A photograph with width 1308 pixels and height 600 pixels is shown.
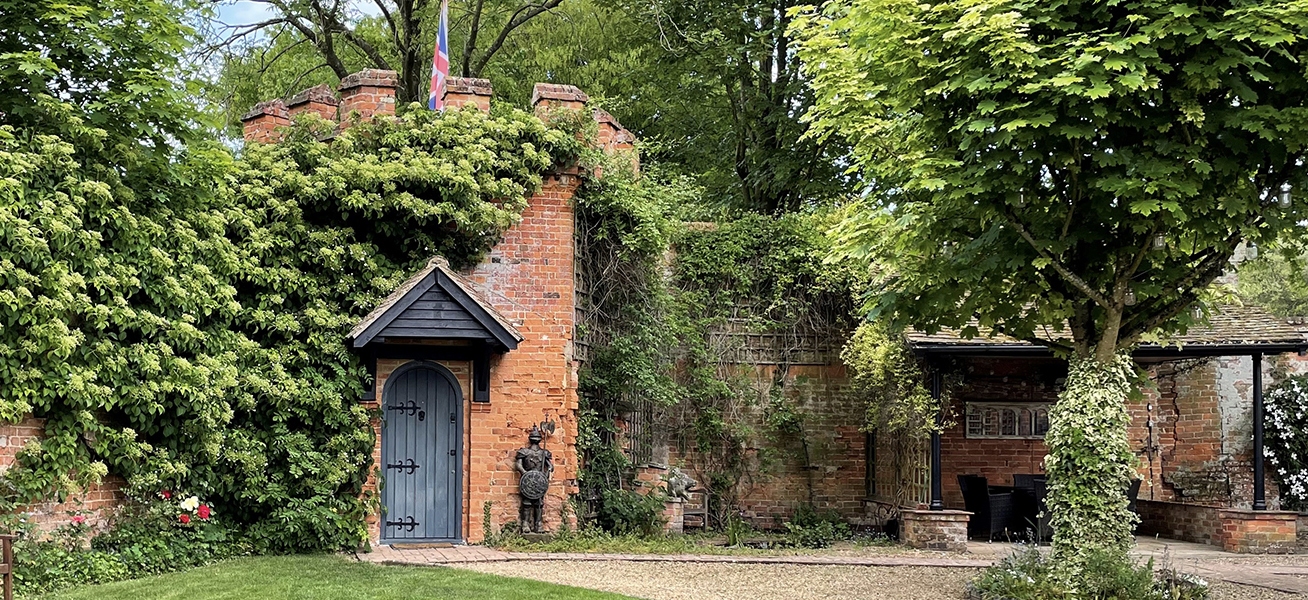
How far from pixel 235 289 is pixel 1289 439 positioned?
44.1 feet

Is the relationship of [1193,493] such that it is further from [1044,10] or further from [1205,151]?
[1044,10]

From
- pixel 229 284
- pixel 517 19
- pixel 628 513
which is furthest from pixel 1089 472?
pixel 517 19

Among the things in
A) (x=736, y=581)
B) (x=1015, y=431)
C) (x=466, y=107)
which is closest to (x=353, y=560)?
(x=736, y=581)

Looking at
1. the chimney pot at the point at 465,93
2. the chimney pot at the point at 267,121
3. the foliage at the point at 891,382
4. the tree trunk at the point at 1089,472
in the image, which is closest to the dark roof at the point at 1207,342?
the foliage at the point at 891,382

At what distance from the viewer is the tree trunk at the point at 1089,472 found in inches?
365

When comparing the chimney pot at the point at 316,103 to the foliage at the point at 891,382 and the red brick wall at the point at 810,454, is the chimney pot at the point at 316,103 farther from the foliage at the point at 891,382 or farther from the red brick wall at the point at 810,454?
the foliage at the point at 891,382

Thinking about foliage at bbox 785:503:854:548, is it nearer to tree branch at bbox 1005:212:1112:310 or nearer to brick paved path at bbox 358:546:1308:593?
brick paved path at bbox 358:546:1308:593

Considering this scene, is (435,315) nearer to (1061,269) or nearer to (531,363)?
(531,363)

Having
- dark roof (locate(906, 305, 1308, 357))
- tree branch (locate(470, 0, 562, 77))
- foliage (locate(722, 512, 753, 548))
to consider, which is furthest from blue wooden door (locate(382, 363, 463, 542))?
tree branch (locate(470, 0, 562, 77))

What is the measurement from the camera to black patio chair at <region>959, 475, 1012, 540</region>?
14.8m

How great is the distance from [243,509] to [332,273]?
248cm

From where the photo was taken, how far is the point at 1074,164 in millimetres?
8789

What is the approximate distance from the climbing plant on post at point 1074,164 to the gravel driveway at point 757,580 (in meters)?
1.61

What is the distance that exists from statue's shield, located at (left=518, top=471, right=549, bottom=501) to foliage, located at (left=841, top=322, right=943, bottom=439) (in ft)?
14.3
